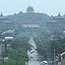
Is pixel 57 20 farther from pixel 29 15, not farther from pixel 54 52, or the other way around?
pixel 54 52

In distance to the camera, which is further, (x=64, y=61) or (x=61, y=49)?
(x=61, y=49)

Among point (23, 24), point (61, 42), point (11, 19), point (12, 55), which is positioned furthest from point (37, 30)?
point (12, 55)

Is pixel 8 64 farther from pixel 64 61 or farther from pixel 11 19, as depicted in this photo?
pixel 11 19

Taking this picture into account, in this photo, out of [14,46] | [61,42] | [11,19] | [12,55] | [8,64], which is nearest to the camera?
[8,64]

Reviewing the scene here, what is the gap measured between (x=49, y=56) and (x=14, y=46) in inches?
337

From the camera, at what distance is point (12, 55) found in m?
25.6

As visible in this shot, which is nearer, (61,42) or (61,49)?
(61,49)

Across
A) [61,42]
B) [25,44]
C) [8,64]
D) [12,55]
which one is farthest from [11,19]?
[8,64]

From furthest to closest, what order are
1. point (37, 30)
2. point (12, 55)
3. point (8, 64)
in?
point (37, 30) → point (12, 55) → point (8, 64)

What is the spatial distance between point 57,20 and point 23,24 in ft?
20.7

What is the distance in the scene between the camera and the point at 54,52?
29203 mm

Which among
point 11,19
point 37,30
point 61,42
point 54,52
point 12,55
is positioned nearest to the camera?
point 12,55

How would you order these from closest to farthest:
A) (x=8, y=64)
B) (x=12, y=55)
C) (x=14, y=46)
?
(x=8, y=64), (x=12, y=55), (x=14, y=46)

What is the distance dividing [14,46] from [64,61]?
17.7 m
